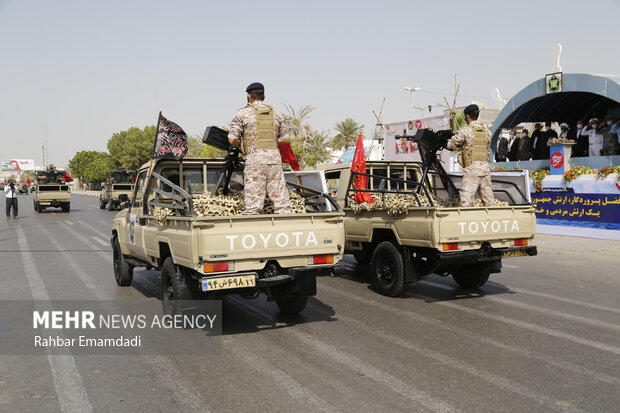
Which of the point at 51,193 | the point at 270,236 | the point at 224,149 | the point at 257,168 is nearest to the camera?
the point at 270,236

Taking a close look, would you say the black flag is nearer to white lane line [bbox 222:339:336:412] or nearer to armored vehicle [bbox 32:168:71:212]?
white lane line [bbox 222:339:336:412]

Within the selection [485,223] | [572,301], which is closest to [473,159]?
[485,223]

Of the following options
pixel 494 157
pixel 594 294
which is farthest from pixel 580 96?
pixel 594 294

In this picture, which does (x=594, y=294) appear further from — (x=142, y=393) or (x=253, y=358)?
(x=142, y=393)

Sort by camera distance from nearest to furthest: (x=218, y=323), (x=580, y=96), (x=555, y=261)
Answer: (x=218, y=323) < (x=555, y=261) < (x=580, y=96)

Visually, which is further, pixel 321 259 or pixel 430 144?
pixel 430 144

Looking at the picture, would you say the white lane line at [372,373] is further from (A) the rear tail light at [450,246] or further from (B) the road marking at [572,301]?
(B) the road marking at [572,301]

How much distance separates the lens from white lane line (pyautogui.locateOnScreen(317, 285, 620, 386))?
467 centimetres

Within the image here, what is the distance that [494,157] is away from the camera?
22938mm

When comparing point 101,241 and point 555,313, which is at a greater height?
point 101,241

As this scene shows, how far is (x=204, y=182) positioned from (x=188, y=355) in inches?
121

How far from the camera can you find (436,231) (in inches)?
278

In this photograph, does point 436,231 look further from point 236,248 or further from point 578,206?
point 578,206

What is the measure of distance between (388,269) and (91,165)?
10034 cm
